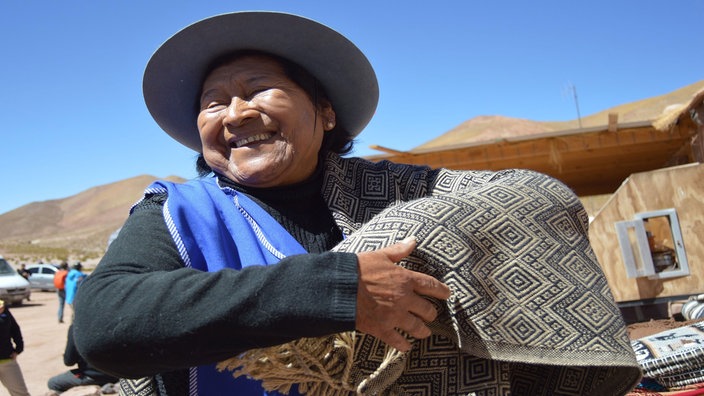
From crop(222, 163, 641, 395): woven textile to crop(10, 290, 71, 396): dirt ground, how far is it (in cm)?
835

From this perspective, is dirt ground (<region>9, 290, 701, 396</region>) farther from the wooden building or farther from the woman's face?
the woman's face

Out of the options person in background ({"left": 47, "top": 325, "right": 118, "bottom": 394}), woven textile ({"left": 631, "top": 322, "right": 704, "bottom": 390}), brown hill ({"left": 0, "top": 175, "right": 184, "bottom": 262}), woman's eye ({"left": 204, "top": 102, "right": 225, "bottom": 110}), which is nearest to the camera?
woman's eye ({"left": 204, "top": 102, "right": 225, "bottom": 110})

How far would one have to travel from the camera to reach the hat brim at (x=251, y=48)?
1.88 meters

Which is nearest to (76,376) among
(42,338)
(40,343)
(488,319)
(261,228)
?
(261,228)

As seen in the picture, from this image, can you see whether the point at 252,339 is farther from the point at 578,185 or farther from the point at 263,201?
the point at 578,185

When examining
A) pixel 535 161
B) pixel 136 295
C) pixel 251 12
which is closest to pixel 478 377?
pixel 136 295

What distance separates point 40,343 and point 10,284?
7733 millimetres

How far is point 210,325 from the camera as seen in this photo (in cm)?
103

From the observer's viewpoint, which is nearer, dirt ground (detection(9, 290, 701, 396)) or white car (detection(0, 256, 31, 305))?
dirt ground (detection(9, 290, 701, 396))

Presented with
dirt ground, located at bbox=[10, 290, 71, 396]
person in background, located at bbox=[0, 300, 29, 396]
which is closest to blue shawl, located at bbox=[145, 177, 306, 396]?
person in background, located at bbox=[0, 300, 29, 396]

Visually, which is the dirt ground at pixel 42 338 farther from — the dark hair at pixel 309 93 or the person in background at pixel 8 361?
the dark hair at pixel 309 93

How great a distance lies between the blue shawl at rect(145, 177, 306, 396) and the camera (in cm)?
A: 139

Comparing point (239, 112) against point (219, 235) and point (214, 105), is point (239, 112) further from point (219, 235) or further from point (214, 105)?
point (219, 235)

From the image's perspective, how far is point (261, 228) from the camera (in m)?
1.59
